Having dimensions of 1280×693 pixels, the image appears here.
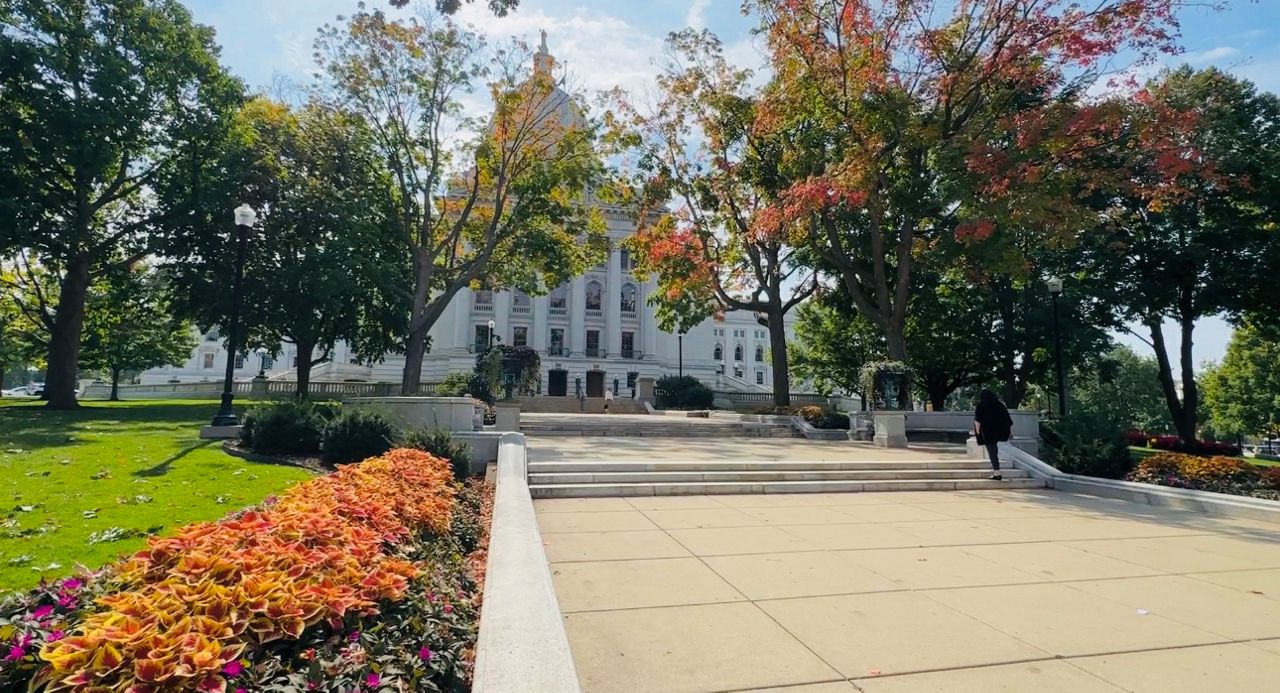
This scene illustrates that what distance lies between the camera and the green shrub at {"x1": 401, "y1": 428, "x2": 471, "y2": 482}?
1034 centimetres

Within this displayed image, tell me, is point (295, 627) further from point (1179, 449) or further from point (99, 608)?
point (1179, 449)

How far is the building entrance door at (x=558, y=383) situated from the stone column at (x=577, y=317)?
2.40 metres

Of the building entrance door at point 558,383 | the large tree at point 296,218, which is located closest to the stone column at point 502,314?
the building entrance door at point 558,383

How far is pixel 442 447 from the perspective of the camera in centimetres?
1045

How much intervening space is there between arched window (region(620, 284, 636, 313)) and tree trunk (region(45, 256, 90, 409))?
39617mm

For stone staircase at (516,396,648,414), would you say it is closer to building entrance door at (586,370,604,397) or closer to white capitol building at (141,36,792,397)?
white capitol building at (141,36,792,397)

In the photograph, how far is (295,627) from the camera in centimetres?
292

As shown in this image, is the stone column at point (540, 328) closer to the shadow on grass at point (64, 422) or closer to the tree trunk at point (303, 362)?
the tree trunk at point (303, 362)

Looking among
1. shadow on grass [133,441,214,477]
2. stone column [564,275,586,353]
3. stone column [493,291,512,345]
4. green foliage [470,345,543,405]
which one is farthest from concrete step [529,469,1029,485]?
stone column [493,291,512,345]

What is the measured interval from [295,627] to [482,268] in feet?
84.6

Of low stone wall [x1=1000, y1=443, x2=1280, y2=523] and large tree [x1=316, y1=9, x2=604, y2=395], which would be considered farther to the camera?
large tree [x1=316, y1=9, x2=604, y2=395]

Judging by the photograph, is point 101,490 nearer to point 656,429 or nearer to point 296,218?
point 656,429

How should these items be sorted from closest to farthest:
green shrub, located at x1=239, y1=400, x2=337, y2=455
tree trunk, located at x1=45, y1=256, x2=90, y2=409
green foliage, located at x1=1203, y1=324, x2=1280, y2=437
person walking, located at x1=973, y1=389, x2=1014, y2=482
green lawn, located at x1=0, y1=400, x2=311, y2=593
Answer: green lawn, located at x1=0, y1=400, x2=311, y2=593 < green shrub, located at x1=239, y1=400, x2=337, y2=455 < person walking, located at x1=973, y1=389, x2=1014, y2=482 < tree trunk, located at x1=45, y1=256, x2=90, y2=409 < green foliage, located at x1=1203, y1=324, x2=1280, y2=437

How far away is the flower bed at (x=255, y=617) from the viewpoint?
2.43 m
